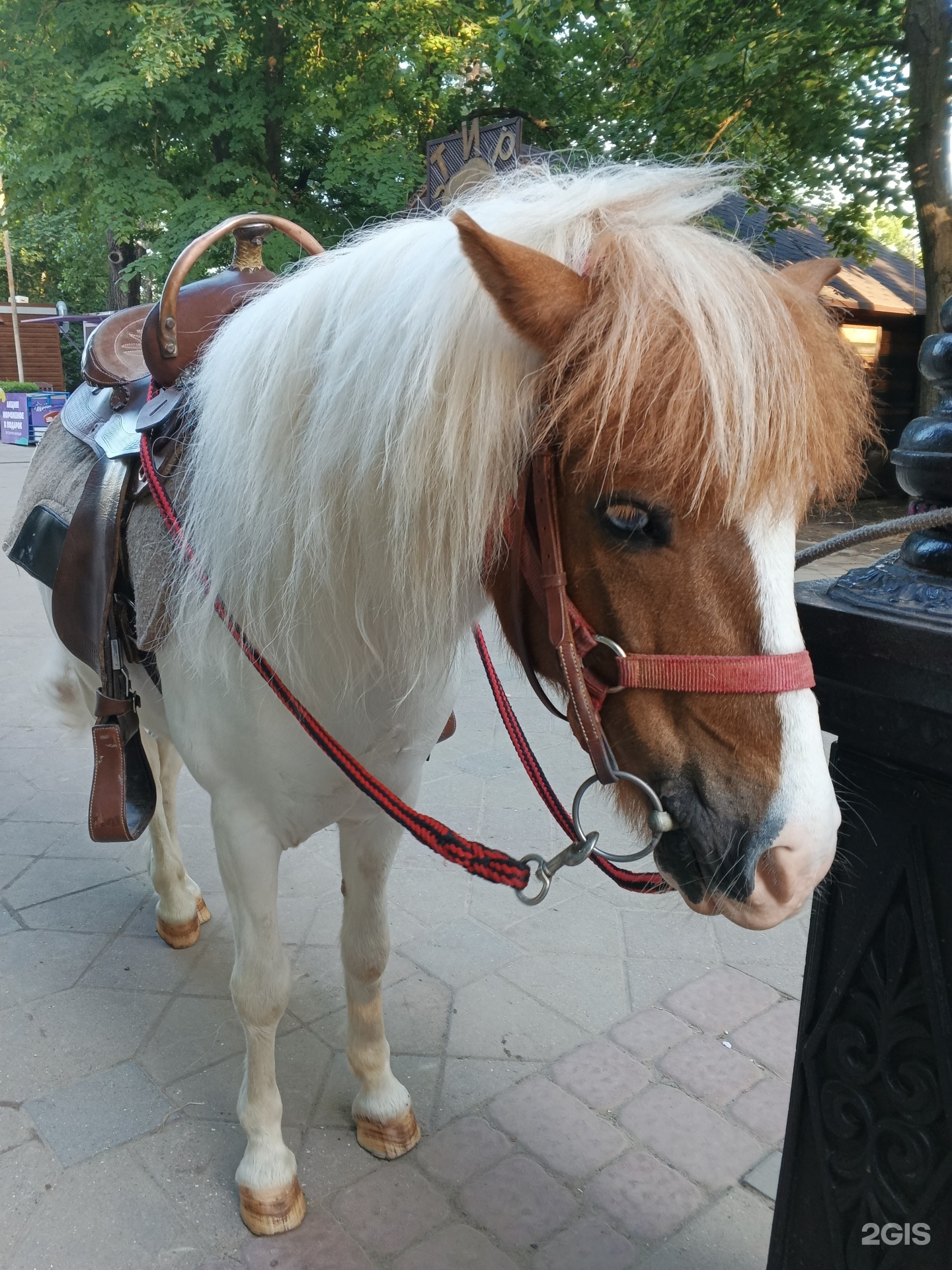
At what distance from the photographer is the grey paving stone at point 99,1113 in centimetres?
201

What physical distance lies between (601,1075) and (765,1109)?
41 cm

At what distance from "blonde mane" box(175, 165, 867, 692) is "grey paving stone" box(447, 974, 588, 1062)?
1407 mm

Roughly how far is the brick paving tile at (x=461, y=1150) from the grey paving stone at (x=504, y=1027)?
0.24m

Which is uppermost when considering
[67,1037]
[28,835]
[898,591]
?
[898,591]

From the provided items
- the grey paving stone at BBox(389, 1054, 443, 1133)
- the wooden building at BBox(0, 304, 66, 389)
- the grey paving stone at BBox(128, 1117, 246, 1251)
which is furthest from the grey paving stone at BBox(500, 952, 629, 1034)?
the wooden building at BBox(0, 304, 66, 389)

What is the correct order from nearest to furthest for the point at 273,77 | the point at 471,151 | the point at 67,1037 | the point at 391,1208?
the point at 391,1208, the point at 67,1037, the point at 471,151, the point at 273,77

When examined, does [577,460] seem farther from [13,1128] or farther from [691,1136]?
[13,1128]

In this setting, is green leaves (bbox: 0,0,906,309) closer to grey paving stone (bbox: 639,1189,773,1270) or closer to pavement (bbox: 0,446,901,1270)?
pavement (bbox: 0,446,901,1270)

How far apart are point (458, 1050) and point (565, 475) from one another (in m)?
1.86

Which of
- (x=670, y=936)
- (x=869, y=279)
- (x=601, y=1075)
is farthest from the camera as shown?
(x=869, y=279)

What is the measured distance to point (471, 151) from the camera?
675 cm

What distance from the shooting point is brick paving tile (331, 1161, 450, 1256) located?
5.92 feet

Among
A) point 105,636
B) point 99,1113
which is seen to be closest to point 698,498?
point 105,636

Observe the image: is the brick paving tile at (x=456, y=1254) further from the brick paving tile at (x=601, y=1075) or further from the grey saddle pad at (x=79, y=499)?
the grey saddle pad at (x=79, y=499)
